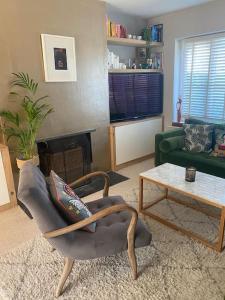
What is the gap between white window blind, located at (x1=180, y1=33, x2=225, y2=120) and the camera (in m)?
3.64

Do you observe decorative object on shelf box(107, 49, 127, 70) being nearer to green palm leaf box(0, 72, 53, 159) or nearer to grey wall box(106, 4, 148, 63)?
grey wall box(106, 4, 148, 63)

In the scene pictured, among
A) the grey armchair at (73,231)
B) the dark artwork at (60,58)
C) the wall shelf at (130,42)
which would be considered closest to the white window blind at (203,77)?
the wall shelf at (130,42)

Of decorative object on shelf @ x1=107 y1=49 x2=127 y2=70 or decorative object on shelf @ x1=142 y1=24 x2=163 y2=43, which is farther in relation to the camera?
decorative object on shelf @ x1=142 y1=24 x2=163 y2=43

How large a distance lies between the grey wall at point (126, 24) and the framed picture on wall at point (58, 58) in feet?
3.36

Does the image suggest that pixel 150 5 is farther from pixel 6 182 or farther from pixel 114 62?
pixel 6 182

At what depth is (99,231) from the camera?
1.64 meters

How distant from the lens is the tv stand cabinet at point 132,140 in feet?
12.3

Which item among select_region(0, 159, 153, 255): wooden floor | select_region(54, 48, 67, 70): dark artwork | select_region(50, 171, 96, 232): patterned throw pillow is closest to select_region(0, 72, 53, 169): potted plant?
select_region(54, 48, 67, 70): dark artwork

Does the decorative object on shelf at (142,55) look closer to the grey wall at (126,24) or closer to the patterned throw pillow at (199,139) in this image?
the grey wall at (126,24)

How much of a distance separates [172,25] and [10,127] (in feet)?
10.3

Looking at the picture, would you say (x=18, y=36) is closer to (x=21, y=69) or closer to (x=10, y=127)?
(x=21, y=69)

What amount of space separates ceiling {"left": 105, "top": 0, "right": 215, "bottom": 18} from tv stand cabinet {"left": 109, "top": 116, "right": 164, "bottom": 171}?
1.74 meters

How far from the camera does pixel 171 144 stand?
3289 mm

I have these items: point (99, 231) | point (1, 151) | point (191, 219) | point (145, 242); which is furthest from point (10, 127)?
point (191, 219)
